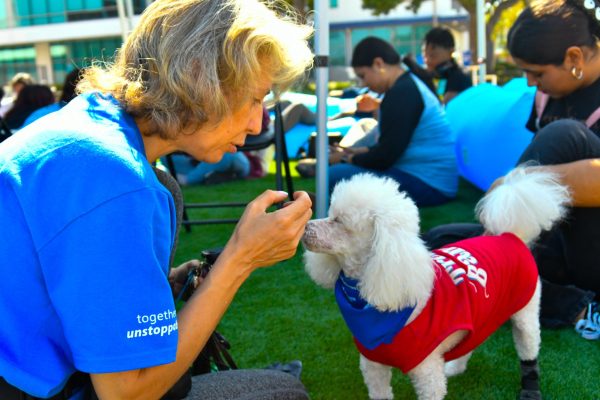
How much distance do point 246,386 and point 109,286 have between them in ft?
2.12

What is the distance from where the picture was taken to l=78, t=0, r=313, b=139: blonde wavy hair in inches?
44.4

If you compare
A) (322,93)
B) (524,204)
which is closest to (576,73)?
(524,204)

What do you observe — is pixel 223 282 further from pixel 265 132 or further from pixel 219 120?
pixel 265 132

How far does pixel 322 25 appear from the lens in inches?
135

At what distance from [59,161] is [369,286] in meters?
1.01

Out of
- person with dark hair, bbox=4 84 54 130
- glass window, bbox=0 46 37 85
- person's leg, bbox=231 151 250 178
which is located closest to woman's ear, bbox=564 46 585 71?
person's leg, bbox=231 151 250 178

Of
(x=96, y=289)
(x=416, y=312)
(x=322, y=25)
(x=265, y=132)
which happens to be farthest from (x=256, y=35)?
(x=265, y=132)

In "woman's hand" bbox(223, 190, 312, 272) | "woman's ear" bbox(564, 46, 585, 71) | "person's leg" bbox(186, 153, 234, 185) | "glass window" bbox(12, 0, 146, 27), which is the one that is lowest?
"person's leg" bbox(186, 153, 234, 185)

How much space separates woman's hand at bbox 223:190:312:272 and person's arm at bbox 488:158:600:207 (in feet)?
3.86

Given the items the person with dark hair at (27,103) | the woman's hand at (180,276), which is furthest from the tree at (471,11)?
the woman's hand at (180,276)

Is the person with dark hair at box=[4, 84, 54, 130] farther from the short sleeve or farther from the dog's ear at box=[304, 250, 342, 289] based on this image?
the short sleeve

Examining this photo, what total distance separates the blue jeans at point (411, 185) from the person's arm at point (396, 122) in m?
0.10

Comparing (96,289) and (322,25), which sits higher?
(322,25)

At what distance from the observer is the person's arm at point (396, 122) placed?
390 centimetres
